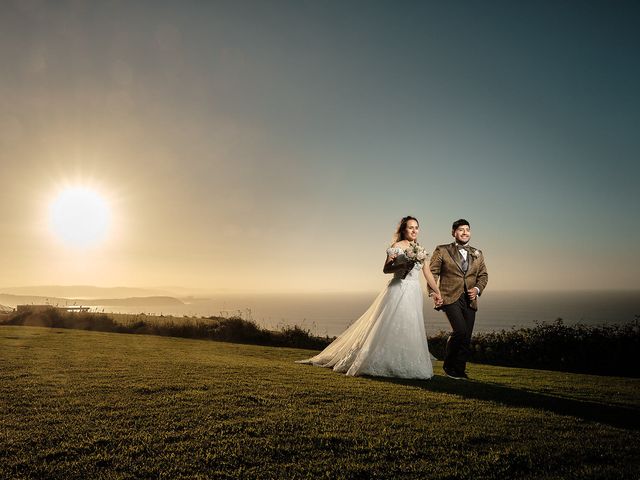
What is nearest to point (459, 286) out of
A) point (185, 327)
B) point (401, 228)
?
point (401, 228)

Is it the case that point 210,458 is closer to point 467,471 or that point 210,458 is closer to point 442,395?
point 467,471

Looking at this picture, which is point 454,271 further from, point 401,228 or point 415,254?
point 401,228

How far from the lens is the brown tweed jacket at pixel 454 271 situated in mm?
10203

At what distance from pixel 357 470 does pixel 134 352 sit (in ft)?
33.9

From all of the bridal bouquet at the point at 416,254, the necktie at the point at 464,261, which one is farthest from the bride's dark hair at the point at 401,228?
the necktie at the point at 464,261

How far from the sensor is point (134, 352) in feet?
41.5

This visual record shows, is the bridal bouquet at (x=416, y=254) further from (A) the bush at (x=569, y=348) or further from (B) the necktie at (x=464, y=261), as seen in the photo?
(A) the bush at (x=569, y=348)

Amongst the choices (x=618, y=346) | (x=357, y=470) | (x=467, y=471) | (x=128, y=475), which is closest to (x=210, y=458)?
(x=128, y=475)

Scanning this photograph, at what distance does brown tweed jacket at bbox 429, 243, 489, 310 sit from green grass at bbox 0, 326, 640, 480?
2.02 metres

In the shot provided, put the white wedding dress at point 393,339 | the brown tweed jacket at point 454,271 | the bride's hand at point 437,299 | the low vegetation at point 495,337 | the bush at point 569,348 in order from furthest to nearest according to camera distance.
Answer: the low vegetation at point 495,337
the bush at point 569,348
the brown tweed jacket at point 454,271
the bride's hand at point 437,299
the white wedding dress at point 393,339

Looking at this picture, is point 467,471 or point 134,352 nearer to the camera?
point 467,471

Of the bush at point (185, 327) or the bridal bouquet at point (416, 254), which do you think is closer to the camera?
the bridal bouquet at point (416, 254)

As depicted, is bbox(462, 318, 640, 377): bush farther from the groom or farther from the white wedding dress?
the white wedding dress

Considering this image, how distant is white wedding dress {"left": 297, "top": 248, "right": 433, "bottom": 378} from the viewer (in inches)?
380
